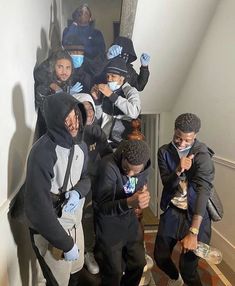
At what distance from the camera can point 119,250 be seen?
1.53 m

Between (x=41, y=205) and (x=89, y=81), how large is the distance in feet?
3.71

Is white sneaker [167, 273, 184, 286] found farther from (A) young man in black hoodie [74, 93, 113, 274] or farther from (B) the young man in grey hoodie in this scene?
(B) the young man in grey hoodie

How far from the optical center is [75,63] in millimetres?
2020

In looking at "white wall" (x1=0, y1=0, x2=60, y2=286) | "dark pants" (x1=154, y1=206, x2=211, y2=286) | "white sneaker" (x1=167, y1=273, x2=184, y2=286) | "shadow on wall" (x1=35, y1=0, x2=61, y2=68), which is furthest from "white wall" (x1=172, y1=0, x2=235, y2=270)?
"white wall" (x1=0, y1=0, x2=60, y2=286)

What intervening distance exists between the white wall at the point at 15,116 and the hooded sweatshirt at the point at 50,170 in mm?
185

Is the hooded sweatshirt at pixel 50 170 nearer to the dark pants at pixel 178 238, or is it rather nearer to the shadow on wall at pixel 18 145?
the shadow on wall at pixel 18 145

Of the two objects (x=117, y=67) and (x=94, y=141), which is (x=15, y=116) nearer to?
(x=94, y=141)

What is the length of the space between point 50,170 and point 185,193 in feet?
2.61

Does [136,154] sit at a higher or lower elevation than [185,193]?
higher

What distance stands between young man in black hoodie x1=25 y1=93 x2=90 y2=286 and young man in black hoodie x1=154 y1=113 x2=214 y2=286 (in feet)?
1.67

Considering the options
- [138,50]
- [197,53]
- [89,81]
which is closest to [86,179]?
[89,81]

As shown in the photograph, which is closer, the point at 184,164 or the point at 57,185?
the point at 57,185

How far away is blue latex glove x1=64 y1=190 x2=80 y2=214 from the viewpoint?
127 centimetres

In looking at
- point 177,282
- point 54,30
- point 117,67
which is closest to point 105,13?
point 54,30
